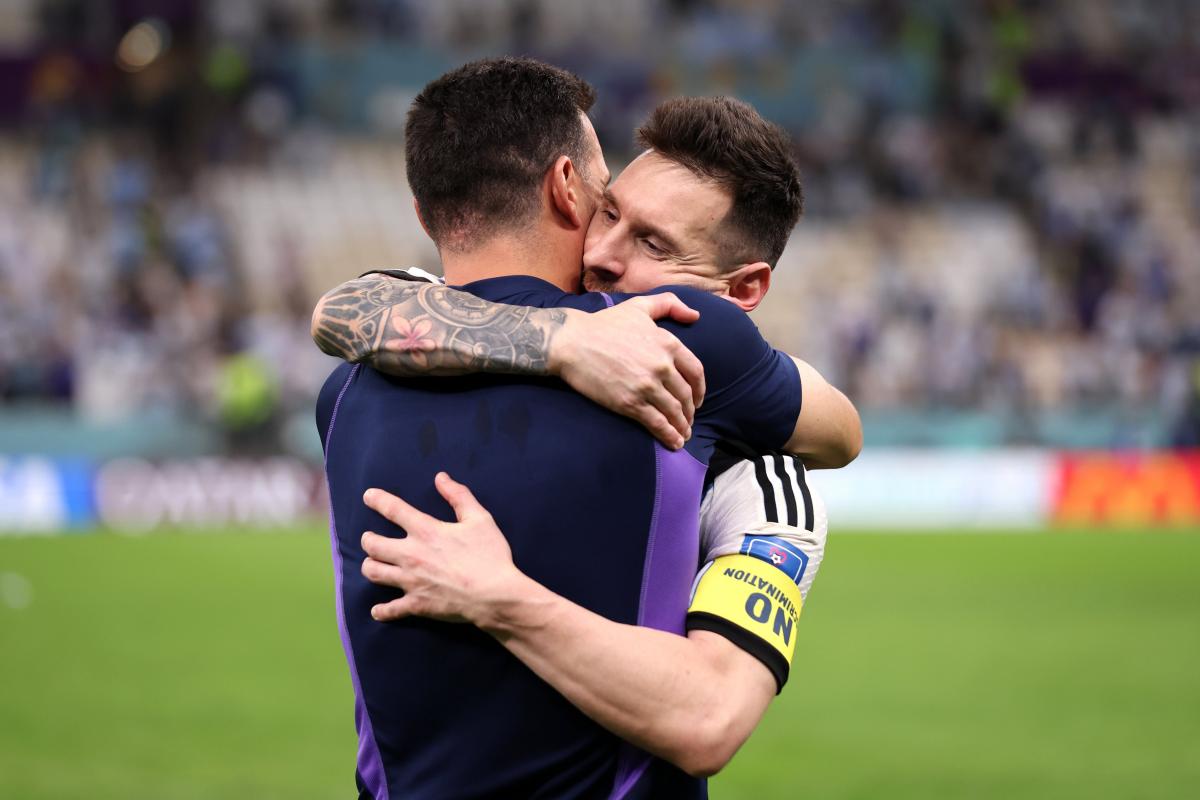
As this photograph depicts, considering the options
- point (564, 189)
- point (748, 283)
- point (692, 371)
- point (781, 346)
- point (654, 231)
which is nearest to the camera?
point (692, 371)

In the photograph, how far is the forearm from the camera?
2211 mm

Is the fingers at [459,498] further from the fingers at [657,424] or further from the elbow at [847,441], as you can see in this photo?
the elbow at [847,441]

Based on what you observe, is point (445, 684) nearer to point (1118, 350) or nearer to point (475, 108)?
point (475, 108)

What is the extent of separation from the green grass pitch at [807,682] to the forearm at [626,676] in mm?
5204

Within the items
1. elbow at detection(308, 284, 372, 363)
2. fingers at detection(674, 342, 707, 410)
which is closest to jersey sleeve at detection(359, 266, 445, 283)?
elbow at detection(308, 284, 372, 363)

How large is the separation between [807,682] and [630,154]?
1728cm

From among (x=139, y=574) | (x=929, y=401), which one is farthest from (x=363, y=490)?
(x=929, y=401)

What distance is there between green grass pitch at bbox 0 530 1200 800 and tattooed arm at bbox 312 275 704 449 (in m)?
5.23

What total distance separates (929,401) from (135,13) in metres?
15.9

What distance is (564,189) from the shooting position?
2391 millimetres

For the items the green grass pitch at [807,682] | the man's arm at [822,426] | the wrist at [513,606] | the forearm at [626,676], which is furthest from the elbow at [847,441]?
the green grass pitch at [807,682]

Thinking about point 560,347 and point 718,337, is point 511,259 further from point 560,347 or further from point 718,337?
point 718,337

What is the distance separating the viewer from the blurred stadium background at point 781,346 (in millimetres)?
8906

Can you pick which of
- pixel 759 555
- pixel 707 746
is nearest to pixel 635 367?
pixel 759 555
